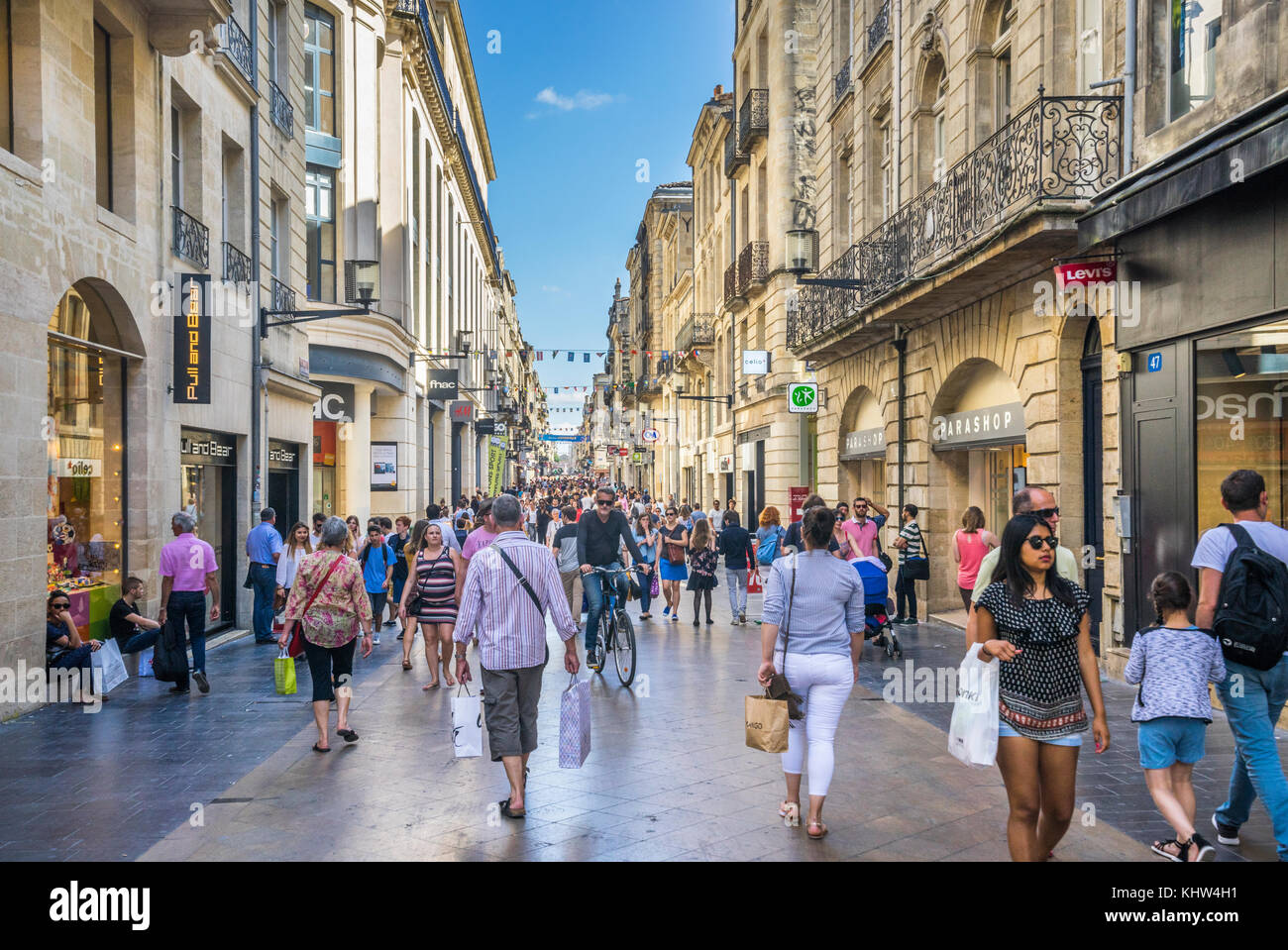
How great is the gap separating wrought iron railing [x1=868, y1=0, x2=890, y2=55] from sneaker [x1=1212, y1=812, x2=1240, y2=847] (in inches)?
587

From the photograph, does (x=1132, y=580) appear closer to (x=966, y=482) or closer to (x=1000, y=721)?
(x=966, y=482)

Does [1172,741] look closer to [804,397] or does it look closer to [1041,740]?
[1041,740]

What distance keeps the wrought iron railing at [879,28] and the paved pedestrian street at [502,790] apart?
40.9ft

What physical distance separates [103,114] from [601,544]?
23.8 ft

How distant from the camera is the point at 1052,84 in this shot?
11258 millimetres

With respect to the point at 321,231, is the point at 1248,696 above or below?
below

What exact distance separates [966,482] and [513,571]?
35.3ft

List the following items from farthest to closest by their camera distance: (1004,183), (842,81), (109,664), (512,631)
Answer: (842,81)
(1004,183)
(109,664)
(512,631)

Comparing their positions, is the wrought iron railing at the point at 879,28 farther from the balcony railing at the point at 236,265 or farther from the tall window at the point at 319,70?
the tall window at the point at 319,70

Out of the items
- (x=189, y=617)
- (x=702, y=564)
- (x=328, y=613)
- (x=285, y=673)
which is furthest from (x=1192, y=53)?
(x=189, y=617)

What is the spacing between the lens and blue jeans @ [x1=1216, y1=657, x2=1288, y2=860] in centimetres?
475

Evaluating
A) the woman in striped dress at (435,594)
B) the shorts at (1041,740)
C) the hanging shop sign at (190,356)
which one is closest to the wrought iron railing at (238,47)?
the hanging shop sign at (190,356)

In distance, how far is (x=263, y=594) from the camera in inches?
497
